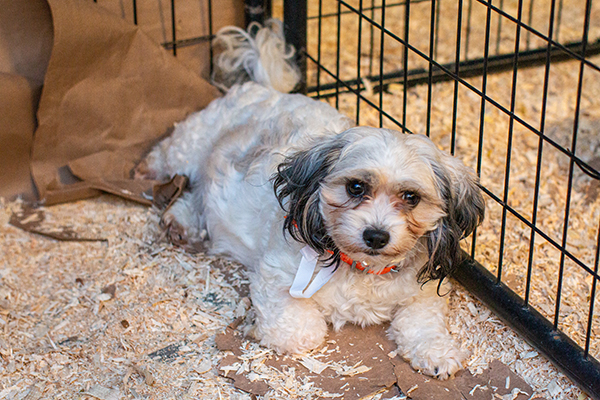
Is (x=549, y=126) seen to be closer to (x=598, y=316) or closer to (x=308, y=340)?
(x=598, y=316)

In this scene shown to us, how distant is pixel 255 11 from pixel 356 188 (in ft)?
6.93

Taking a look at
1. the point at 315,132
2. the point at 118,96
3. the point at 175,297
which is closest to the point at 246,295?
the point at 175,297

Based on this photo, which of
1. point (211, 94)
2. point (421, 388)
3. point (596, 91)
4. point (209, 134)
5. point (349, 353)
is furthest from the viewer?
point (596, 91)

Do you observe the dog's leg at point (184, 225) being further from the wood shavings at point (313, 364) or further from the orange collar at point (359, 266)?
the orange collar at point (359, 266)

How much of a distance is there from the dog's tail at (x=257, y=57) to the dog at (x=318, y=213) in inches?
0.6

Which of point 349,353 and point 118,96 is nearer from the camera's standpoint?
point 349,353

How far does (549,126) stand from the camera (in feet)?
15.0

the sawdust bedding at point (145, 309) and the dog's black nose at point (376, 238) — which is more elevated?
the dog's black nose at point (376, 238)

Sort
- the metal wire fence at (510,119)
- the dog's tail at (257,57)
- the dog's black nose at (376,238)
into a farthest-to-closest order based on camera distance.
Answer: the dog's tail at (257,57), the metal wire fence at (510,119), the dog's black nose at (376,238)

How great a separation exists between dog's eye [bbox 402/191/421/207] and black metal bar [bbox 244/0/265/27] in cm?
216

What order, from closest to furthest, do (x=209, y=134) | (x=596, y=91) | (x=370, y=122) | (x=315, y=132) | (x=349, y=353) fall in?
(x=349, y=353), (x=315, y=132), (x=209, y=134), (x=370, y=122), (x=596, y=91)

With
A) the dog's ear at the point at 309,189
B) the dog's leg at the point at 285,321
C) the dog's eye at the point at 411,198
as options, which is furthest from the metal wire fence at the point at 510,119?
the dog's leg at the point at 285,321

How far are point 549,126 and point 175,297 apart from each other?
2.62 m

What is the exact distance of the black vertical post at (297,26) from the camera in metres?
4.09
